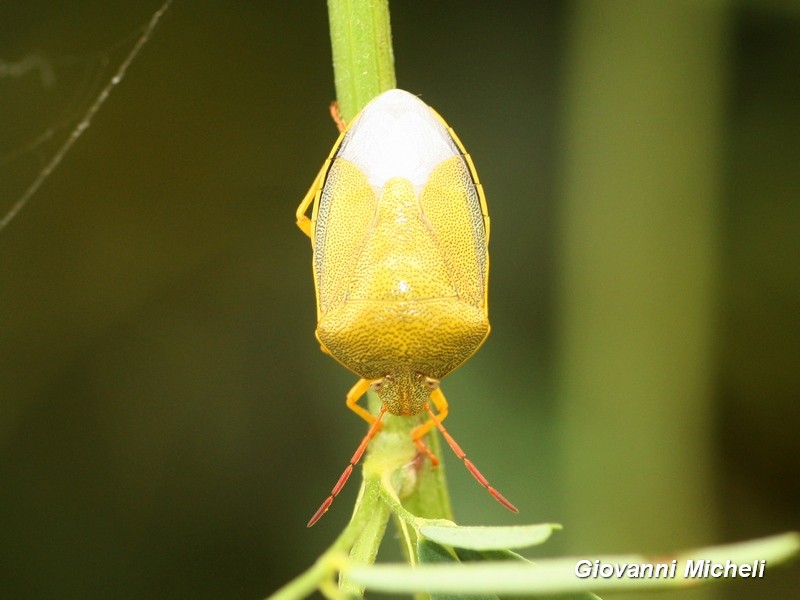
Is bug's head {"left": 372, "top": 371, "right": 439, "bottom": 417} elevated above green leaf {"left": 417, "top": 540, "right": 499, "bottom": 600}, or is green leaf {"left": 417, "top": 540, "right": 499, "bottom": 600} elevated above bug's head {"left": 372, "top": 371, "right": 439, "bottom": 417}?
bug's head {"left": 372, "top": 371, "right": 439, "bottom": 417}

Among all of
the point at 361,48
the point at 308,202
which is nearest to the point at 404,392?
the point at 308,202

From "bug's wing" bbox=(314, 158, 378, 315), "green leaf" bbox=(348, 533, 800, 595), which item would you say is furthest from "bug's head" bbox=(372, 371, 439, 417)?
"green leaf" bbox=(348, 533, 800, 595)

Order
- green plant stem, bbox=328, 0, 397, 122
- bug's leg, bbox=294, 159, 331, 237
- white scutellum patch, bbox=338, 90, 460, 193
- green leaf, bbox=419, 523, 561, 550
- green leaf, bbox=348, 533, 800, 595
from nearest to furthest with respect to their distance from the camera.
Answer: green leaf, bbox=348, 533, 800, 595 → green leaf, bbox=419, 523, 561, 550 → green plant stem, bbox=328, 0, 397, 122 → white scutellum patch, bbox=338, 90, 460, 193 → bug's leg, bbox=294, 159, 331, 237

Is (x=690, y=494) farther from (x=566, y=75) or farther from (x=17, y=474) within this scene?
(x=17, y=474)

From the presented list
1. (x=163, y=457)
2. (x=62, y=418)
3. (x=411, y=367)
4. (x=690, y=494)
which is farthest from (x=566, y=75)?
(x=62, y=418)

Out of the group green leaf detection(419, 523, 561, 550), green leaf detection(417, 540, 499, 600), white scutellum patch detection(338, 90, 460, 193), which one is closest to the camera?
green leaf detection(419, 523, 561, 550)

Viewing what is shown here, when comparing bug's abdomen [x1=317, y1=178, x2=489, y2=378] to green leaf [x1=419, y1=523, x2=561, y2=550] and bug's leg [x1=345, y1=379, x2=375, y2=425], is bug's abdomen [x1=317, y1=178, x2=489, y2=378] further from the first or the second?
green leaf [x1=419, y1=523, x2=561, y2=550]

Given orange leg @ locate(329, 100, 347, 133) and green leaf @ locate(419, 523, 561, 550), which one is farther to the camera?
orange leg @ locate(329, 100, 347, 133)
